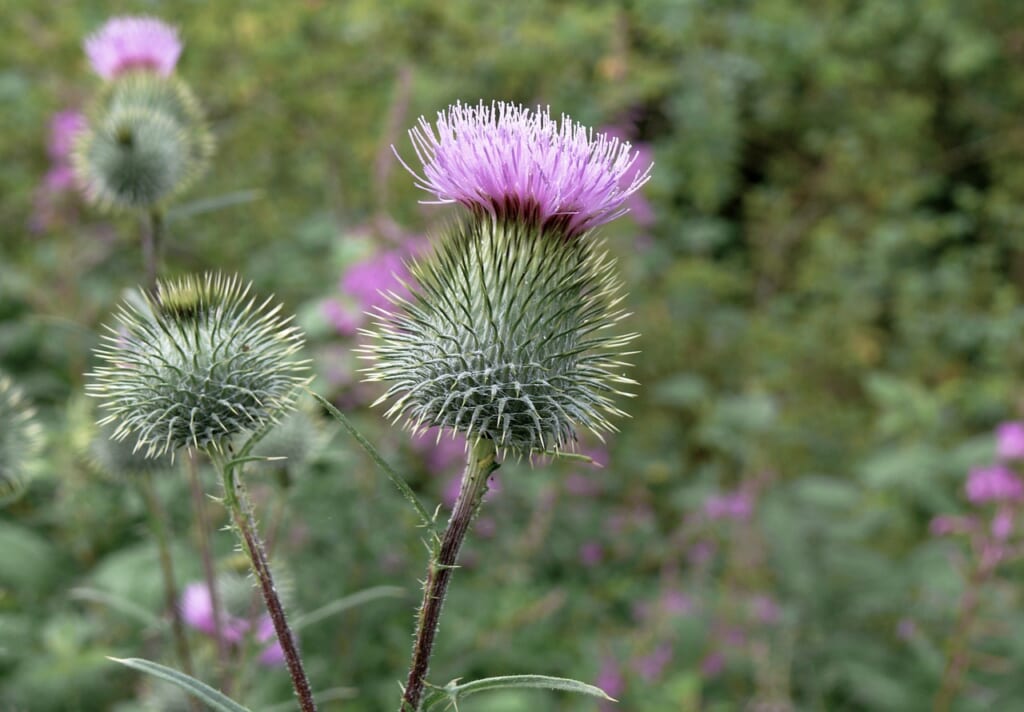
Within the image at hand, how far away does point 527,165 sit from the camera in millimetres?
1967

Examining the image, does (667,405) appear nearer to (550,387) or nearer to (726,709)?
(726,709)

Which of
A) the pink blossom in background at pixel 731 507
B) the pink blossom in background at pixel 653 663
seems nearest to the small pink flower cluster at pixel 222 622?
the pink blossom in background at pixel 653 663

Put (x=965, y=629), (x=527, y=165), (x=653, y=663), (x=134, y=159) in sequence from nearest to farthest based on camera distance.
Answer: (x=527, y=165) → (x=134, y=159) → (x=965, y=629) → (x=653, y=663)

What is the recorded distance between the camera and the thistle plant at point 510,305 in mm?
1965

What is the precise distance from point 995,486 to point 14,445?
170 inches

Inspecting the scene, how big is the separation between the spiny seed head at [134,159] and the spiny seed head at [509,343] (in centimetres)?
155

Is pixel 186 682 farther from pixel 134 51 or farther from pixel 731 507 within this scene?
pixel 731 507

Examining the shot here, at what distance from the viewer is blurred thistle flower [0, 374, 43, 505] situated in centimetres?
259

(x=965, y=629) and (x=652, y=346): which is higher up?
(x=652, y=346)

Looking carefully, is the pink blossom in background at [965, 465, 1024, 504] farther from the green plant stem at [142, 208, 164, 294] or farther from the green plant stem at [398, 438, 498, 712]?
the green plant stem at [142, 208, 164, 294]

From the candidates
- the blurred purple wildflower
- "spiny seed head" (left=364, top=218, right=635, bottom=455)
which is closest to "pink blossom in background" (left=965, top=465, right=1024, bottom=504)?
"spiny seed head" (left=364, top=218, right=635, bottom=455)

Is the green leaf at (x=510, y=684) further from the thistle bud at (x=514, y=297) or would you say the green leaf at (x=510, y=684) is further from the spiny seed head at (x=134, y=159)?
the spiny seed head at (x=134, y=159)

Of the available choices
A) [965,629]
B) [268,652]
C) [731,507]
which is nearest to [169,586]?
[268,652]

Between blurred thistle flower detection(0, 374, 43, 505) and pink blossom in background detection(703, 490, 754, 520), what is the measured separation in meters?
3.98
